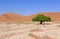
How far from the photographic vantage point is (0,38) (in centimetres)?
1578

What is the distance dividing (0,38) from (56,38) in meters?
5.29

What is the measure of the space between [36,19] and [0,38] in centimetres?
4658

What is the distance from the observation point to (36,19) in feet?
204

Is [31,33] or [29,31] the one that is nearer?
[31,33]

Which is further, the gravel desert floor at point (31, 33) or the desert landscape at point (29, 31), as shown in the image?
the desert landscape at point (29, 31)

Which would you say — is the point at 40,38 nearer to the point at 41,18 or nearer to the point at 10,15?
the point at 41,18

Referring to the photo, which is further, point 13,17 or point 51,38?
point 13,17

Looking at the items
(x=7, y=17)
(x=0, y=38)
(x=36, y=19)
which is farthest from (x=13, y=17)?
(x=0, y=38)

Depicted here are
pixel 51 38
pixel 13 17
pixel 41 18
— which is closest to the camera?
pixel 51 38

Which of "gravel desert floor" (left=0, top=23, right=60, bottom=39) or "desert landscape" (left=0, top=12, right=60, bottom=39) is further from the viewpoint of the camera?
"desert landscape" (left=0, top=12, right=60, bottom=39)

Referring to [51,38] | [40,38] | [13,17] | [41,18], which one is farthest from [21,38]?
[13,17]

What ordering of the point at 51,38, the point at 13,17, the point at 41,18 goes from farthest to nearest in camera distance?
the point at 13,17 → the point at 41,18 → the point at 51,38

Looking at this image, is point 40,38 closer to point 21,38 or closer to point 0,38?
point 21,38

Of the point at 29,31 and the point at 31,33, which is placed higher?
the point at 31,33
